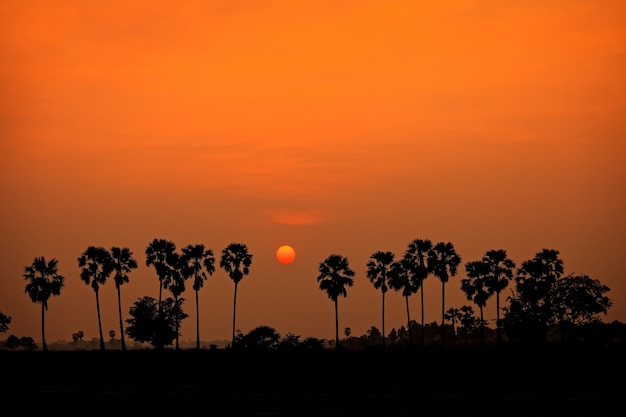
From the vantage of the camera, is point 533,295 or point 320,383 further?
point 533,295

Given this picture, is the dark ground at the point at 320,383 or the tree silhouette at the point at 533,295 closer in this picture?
the dark ground at the point at 320,383

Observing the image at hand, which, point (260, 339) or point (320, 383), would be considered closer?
point (320, 383)

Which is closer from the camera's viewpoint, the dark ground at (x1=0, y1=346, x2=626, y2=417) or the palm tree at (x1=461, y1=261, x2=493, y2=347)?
the dark ground at (x1=0, y1=346, x2=626, y2=417)

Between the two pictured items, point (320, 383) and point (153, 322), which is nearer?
point (320, 383)

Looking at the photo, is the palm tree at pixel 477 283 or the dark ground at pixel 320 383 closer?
the dark ground at pixel 320 383

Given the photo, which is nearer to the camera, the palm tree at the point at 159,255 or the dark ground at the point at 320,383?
the dark ground at the point at 320,383

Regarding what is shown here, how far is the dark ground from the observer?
2884 inches

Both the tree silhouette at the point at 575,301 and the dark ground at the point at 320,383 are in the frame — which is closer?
the dark ground at the point at 320,383

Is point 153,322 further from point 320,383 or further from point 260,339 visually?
point 320,383

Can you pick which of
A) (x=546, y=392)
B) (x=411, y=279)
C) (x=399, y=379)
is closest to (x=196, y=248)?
(x=411, y=279)

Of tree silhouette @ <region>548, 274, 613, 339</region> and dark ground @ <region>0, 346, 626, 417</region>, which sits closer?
dark ground @ <region>0, 346, 626, 417</region>

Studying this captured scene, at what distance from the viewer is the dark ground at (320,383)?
7325 cm

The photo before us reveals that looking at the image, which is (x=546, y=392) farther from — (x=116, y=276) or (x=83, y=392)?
(x=116, y=276)

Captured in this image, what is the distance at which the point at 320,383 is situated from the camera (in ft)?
340
